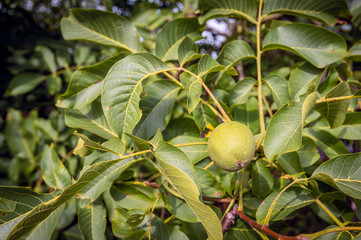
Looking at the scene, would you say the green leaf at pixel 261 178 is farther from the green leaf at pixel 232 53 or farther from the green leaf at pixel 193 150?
the green leaf at pixel 232 53

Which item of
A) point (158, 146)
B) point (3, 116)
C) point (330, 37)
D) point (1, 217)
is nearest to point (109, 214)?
point (1, 217)

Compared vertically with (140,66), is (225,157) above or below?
below

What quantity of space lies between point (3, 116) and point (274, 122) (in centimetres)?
262

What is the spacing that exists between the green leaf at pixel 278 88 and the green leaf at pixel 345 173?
30 centimetres

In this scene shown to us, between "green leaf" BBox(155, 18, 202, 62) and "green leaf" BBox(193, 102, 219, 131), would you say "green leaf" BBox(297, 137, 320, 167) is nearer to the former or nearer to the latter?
"green leaf" BBox(193, 102, 219, 131)

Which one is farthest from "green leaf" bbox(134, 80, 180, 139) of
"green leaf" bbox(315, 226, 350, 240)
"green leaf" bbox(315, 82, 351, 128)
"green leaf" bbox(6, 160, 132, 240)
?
"green leaf" bbox(315, 226, 350, 240)

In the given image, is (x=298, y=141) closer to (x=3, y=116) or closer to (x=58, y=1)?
(x=3, y=116)

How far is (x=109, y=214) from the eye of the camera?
1.24 metres

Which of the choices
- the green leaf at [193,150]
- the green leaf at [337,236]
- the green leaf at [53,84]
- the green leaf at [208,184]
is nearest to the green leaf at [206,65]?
the green leaf at [193,150]

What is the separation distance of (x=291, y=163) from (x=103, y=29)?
966 mm

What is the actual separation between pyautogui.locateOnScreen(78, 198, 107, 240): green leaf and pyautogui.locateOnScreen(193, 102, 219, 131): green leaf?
57cm

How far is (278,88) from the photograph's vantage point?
3.27 ft

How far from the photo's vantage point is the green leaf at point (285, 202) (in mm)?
805

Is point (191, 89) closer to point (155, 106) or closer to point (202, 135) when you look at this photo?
point (155, 106)
